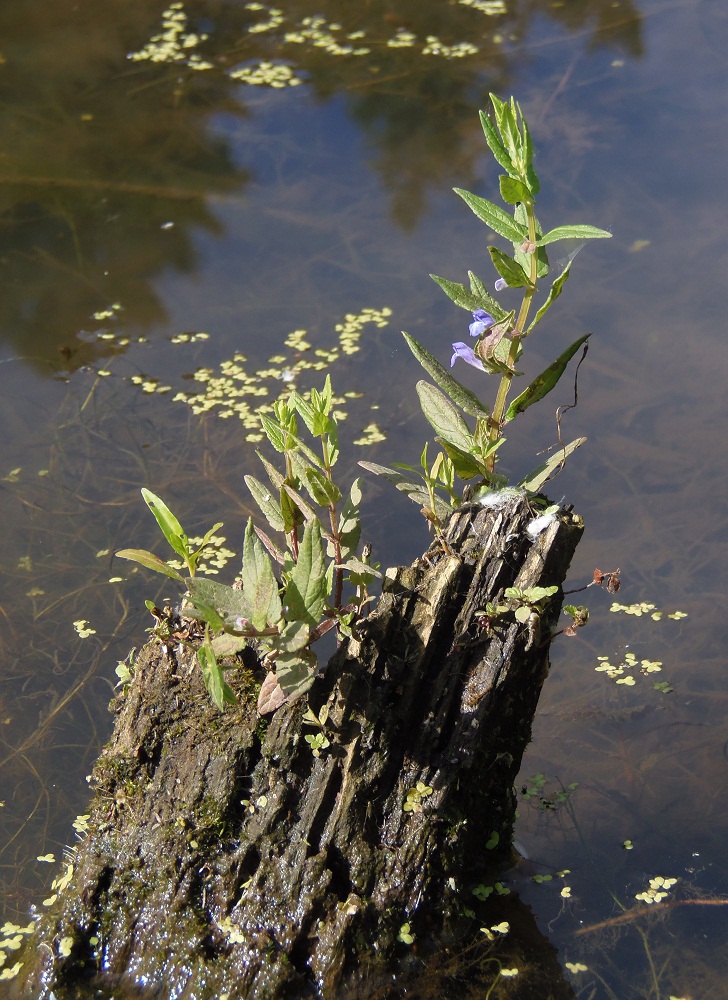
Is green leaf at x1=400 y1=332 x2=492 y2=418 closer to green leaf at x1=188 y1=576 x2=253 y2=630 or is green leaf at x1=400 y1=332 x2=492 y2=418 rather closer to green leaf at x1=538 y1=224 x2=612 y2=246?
green leaf at x1=538 y1=224 x2=612 y2=246

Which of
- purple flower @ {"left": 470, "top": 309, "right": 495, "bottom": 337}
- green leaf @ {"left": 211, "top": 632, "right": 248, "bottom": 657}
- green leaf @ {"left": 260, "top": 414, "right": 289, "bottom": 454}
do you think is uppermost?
purple flower @ {"left": 470, "top": 309, "right": 495, "bottom": 337}

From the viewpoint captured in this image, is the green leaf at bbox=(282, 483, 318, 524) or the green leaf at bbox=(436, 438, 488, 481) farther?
the green leaf at bbox=(436, 438, 488, 481)

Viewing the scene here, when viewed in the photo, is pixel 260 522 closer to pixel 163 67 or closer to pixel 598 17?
pixel 163 67

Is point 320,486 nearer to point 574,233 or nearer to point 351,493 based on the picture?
point 351,493

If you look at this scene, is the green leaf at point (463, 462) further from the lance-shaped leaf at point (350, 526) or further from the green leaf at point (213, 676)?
the green leaf at point (213, 676)

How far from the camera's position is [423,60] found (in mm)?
7121

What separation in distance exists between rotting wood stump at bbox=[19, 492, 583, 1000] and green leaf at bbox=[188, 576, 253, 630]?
285mm

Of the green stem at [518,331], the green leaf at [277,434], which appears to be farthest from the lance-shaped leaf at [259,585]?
the green stem at [518,331]

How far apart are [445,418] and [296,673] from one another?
2.41 ft

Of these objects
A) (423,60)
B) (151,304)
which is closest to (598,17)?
(423,60)

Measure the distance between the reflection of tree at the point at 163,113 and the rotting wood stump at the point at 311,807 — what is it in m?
3.11

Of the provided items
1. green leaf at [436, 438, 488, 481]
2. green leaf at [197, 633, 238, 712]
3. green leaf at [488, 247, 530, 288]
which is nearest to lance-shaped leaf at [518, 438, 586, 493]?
green leaf at [436, 438, 488, 481]

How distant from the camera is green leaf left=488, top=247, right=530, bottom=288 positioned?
2.13 m

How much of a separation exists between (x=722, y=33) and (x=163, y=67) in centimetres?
420
